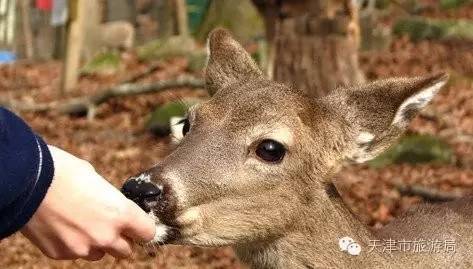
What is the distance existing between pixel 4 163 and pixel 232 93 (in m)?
1.74

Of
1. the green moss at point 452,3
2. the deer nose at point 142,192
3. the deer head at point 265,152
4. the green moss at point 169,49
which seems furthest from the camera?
the green moss at point 452,3

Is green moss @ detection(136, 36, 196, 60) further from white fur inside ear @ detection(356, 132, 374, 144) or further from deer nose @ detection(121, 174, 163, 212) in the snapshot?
deer nose @ detection(121, 174, 163, 212)

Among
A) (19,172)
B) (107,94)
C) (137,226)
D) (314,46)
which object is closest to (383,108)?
(137,226)

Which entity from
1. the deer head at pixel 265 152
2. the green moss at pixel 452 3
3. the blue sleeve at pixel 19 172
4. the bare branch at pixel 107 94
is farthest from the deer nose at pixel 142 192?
the green moss at pixel 452 3

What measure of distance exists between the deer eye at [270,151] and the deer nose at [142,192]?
57 centimetres

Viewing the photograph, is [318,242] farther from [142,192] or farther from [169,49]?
[169,49]

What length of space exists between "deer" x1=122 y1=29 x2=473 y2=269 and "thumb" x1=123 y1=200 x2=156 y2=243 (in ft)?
2.30

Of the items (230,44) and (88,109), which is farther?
(88,109)

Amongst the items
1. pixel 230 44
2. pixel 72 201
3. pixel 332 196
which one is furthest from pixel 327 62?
pixel 72 201

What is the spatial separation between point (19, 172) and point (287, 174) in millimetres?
1649

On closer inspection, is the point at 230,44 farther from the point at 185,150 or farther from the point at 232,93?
the point at 185,150

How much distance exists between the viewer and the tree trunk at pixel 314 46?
9.01 m

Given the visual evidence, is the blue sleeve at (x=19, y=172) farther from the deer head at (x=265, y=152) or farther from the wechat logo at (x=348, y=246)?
the wechat logo at (x=348, y=246)

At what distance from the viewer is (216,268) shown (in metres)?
6.36
